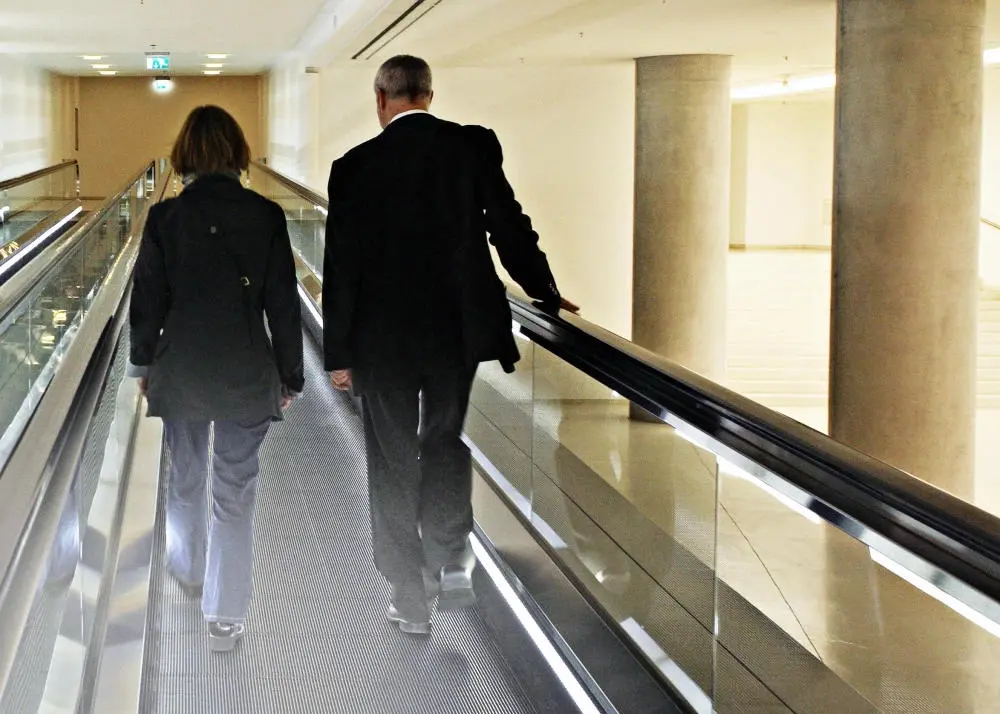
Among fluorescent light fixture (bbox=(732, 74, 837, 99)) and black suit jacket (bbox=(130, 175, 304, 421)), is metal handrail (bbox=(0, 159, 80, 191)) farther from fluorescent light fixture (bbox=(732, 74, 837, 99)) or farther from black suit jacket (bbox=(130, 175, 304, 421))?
black suit jacket (bbox=(130, 175, 304, 421))

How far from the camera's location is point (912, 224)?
952 centimetres

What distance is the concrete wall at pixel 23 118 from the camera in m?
24.2

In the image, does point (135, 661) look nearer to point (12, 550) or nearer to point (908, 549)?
point (12, 550)

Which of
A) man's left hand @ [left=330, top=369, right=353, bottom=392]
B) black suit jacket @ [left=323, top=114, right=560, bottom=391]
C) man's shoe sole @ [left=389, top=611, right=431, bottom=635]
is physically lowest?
man's shoe sole @ [left=389, top=611, right=431, bottom=635]

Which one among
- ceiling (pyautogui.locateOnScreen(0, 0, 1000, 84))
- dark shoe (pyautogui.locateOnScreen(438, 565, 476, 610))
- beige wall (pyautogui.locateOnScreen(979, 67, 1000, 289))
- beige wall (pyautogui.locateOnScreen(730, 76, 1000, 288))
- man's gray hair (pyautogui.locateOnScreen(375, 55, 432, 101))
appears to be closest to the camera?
man's gray hair (pyautogui.locateOnScreen(375, 55, 432, 101))

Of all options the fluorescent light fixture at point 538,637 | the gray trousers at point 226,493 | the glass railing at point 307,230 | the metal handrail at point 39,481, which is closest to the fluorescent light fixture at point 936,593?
the metal handrail at point 39,481

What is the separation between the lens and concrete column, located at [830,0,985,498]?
9367 mm

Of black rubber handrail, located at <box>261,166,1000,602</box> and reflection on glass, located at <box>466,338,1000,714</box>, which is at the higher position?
black rubber handrail, located at <box>261,166,1000,602</box>

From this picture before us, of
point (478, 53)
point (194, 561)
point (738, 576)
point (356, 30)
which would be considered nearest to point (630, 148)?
point (478, 53)

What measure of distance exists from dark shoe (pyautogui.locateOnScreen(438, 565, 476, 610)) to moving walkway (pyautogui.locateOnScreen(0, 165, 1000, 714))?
72 mm

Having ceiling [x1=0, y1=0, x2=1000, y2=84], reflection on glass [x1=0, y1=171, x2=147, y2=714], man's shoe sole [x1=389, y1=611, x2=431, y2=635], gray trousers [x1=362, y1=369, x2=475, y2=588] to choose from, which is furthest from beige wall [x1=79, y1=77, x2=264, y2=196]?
man's shoe sole [x1=389, y1=611, x2=431, y2=635]

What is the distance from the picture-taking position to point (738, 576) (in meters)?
2.29

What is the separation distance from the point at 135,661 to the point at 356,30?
42.1 ft

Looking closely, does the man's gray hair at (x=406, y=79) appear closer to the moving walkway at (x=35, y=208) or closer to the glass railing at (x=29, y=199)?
the moving walkway at (x=35, y=208)
